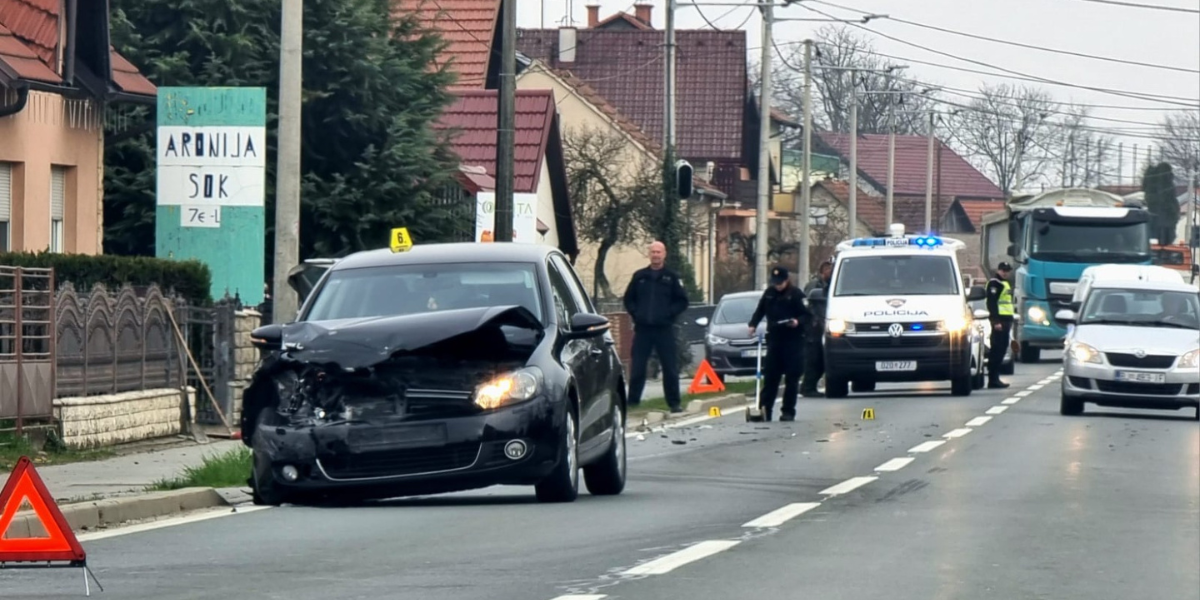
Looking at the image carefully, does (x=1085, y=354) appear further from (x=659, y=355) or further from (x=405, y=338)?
(x=405, y=338)

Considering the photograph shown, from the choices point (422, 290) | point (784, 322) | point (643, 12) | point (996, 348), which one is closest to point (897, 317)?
point (996, 348)

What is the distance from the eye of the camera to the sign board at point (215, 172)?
1784 cm

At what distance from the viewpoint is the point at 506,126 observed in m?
23.0

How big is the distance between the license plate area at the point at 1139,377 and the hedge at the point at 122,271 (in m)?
10.6

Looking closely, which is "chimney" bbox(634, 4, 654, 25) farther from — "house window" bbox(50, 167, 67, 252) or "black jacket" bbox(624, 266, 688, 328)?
"black jacket" bbox(624, 266, 688, 328)

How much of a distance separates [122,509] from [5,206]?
11.6 metres

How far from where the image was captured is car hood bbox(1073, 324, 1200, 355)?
2497cm

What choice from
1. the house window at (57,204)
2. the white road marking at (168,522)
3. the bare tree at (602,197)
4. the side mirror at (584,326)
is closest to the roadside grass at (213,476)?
the white road marking at (168,522)

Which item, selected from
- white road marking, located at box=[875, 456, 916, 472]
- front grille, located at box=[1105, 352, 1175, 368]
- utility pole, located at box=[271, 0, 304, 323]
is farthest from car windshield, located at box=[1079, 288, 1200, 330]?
utility pole, located at box=[271, 0, 304, 323]

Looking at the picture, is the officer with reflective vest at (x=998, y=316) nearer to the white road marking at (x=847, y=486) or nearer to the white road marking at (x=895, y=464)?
the white road marking at (x=895, y=464)

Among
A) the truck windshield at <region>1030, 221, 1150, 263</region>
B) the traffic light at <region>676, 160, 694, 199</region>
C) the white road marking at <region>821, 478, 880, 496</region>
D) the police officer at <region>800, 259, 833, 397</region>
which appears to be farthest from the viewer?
the truck windshield at <region>1030, 221, 1150, 263</region>

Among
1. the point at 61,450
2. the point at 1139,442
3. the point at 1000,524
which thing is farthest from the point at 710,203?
the point at 1000,524

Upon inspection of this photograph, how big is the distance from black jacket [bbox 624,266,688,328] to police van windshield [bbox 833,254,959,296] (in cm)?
698

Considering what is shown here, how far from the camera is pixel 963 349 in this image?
2895 cm
